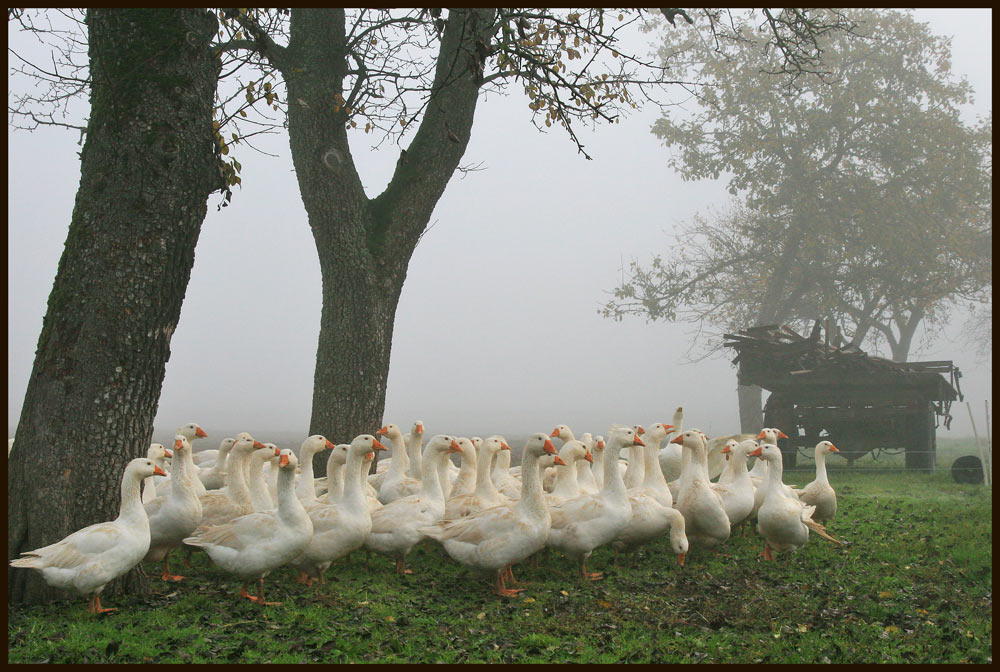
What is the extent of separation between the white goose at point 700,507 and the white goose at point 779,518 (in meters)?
0.47

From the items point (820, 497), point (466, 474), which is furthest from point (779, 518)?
point (466, 474)

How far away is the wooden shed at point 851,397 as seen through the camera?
18625 millimetres

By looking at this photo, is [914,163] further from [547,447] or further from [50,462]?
[50,462]

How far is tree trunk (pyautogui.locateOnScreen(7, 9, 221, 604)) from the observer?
21.9 ft

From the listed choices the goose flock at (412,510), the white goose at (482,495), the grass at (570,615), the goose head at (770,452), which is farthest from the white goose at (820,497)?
the white goose at (482,495)

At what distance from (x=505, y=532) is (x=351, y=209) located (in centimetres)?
558

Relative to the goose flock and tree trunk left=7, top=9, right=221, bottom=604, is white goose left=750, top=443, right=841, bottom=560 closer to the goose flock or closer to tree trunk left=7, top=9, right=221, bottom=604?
the goose flock

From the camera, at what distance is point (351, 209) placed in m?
11.4

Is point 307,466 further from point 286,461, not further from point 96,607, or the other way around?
point 96,607

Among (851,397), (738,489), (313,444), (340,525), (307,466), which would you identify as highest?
(851,397)

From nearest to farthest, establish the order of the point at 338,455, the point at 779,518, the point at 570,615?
the point at 570,615, the point at 338,455, the point at 779,518

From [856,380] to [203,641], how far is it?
16.8m

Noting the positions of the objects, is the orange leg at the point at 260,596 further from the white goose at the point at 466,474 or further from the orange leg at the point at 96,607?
the white goose at the point at 466,474

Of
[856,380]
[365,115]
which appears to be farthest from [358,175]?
[856,380]
